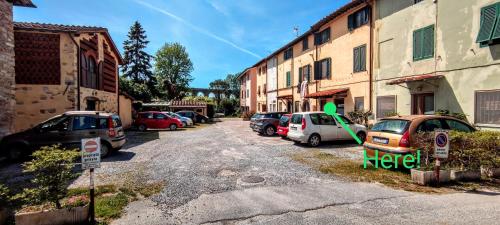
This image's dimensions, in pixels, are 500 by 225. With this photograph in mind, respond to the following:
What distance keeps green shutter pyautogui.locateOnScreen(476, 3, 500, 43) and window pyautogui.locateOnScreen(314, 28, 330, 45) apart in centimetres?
1045

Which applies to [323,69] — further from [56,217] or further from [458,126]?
[56,217]

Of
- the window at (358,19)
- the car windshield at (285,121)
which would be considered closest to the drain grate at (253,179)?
the car windshield at (285,121)

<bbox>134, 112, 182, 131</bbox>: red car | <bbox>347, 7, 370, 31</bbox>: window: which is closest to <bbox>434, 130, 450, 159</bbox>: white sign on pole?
<bbox>347, 7, 370, 31</bbox>: window

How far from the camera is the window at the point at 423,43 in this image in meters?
11.6

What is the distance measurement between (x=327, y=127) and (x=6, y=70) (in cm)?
1397

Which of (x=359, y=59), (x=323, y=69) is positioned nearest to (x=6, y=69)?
(x=359, y=59)

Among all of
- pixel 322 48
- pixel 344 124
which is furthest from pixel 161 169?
pixel 322 48

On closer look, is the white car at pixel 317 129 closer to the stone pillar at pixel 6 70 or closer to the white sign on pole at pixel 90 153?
the white sign on pole at pixel 90 153

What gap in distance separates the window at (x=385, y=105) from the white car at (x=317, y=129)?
7.74 ft

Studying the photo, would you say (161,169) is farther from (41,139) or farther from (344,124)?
(344,124)

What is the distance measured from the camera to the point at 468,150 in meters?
6.31

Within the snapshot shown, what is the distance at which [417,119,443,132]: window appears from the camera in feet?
23.2

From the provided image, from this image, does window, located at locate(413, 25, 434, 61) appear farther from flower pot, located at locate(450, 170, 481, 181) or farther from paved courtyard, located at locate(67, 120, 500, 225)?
paved courtyard, located at locate(67, 120, 500, 225)

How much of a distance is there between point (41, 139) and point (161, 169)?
507 cm
